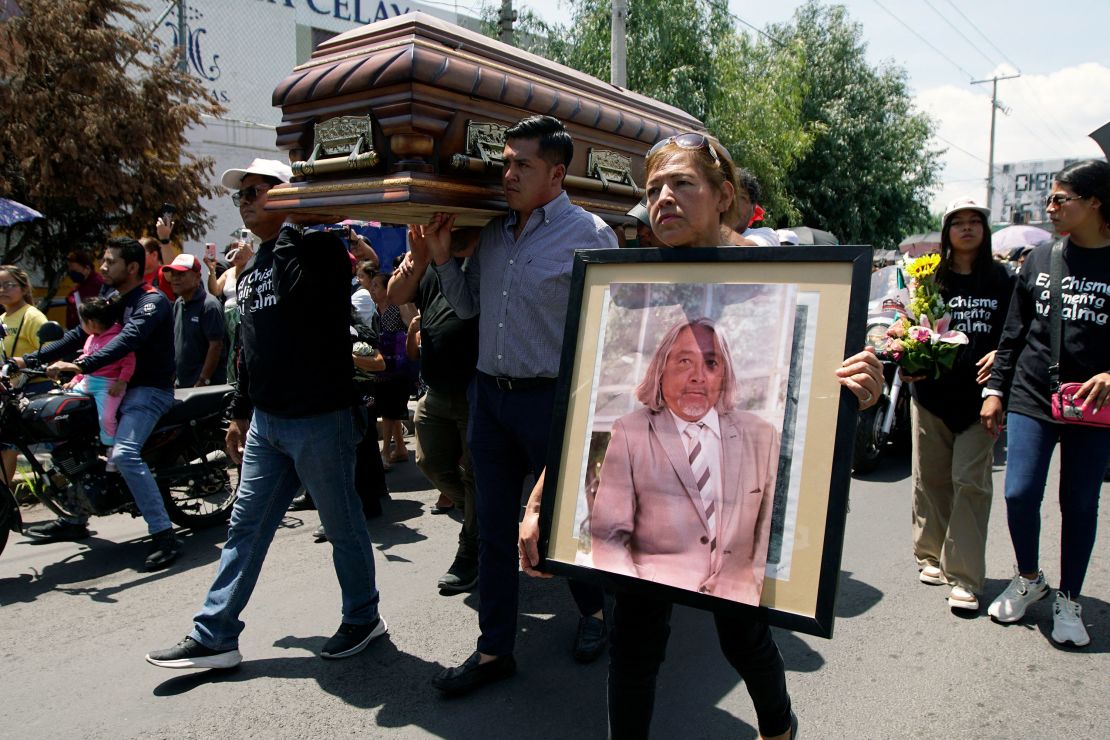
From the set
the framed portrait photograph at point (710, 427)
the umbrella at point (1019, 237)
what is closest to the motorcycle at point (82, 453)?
the framed portrait photograph at point (710, 427)

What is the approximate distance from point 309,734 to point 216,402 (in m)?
3.10

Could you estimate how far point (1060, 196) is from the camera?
3555 millimetres

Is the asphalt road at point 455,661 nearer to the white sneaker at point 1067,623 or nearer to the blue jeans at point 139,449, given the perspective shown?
the white sneaker at point 1067,623

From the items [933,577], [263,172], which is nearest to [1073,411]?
[933,577]

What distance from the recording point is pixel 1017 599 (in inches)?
150

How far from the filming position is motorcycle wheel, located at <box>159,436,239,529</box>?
523cm

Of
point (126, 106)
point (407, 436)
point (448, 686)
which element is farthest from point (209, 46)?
point (448, 686)

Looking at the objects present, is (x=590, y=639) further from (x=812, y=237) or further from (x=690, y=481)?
(x=812, y=237)

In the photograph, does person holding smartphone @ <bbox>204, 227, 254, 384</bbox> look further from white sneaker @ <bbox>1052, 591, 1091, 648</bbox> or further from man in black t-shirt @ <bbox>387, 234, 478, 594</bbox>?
white sneaker @ <bbox>1052, 591, 1091, 648</bbox>

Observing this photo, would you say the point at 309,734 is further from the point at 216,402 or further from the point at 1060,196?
the point at 1060,196

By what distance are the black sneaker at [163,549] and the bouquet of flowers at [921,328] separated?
397 cm

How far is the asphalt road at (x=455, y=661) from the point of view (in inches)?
117

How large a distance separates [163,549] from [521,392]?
2878 mm

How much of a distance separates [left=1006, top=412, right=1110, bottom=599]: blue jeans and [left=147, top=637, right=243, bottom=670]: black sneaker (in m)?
3.40
